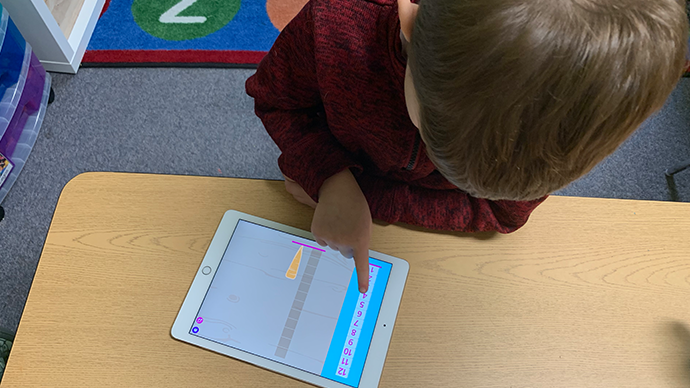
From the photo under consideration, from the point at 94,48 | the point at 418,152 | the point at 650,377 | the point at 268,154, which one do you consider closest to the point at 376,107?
the point at 418,152

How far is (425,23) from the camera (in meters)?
0.30

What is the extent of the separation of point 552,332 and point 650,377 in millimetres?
115

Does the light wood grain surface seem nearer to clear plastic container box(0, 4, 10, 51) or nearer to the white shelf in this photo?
the white shelf

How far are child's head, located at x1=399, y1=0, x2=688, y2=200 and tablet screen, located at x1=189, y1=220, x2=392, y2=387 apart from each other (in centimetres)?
29

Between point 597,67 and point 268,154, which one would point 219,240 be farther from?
point 268,154

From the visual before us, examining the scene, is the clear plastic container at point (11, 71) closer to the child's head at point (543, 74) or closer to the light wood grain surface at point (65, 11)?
the light wood grain surface at point (65, 11)

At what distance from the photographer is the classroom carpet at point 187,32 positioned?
4.31 feet

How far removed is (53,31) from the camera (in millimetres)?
1148

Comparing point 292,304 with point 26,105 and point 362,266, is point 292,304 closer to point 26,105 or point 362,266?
point 362,266

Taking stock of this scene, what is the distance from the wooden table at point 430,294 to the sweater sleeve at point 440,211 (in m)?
0.02

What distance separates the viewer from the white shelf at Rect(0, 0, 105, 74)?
1.09 meters

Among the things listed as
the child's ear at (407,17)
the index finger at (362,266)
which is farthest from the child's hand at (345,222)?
the child's ear at (407,17)

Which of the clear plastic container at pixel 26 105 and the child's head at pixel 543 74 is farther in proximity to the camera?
the clear plastic container at pixel 26 105

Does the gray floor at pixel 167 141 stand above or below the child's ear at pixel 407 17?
below
